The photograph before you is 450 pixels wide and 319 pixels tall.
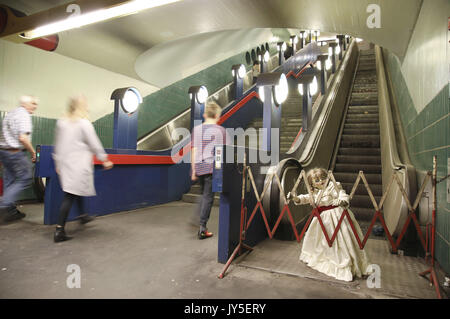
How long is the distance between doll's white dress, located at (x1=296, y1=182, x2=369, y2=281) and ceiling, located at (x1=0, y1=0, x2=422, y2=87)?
11.0ft

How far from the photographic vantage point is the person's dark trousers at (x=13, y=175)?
139 inches

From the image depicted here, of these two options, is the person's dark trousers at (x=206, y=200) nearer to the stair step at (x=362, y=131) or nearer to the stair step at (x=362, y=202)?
the stair step at (x=362, y=202)

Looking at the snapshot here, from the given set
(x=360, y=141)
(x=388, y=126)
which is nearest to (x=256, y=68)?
(x=360, y=141)

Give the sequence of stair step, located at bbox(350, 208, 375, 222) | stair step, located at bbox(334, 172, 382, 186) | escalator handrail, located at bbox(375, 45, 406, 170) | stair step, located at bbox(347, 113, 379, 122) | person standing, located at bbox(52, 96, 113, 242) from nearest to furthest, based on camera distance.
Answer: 1. person standing, located at bbox(52, 96, 113, 242)
2. escalator handrail, located at bbox(375, 45, 406, 170)
3. stair step, located at bbox(350, 208, 375, 222)
4. stair step, located at bbox(334, 172, 382, 186)
5. stair step, located at bbox(347, 113, 379, 122)

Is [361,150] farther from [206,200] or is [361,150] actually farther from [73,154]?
[73,154]

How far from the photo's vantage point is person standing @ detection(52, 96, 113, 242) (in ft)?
10.6

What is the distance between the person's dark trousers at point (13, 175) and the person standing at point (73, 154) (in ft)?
2.25

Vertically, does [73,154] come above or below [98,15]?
below

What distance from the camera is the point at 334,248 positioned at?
268 cm

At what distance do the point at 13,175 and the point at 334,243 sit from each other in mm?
3753

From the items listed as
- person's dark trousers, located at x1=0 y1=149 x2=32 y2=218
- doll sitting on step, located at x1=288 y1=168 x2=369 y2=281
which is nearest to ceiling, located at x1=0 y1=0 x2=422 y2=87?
doll sitting on step, located at x1=288 y1=168 x2=369 y2=281

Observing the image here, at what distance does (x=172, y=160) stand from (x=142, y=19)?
13.1 ft

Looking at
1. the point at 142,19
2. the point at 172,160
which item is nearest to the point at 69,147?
the point at 172,160
